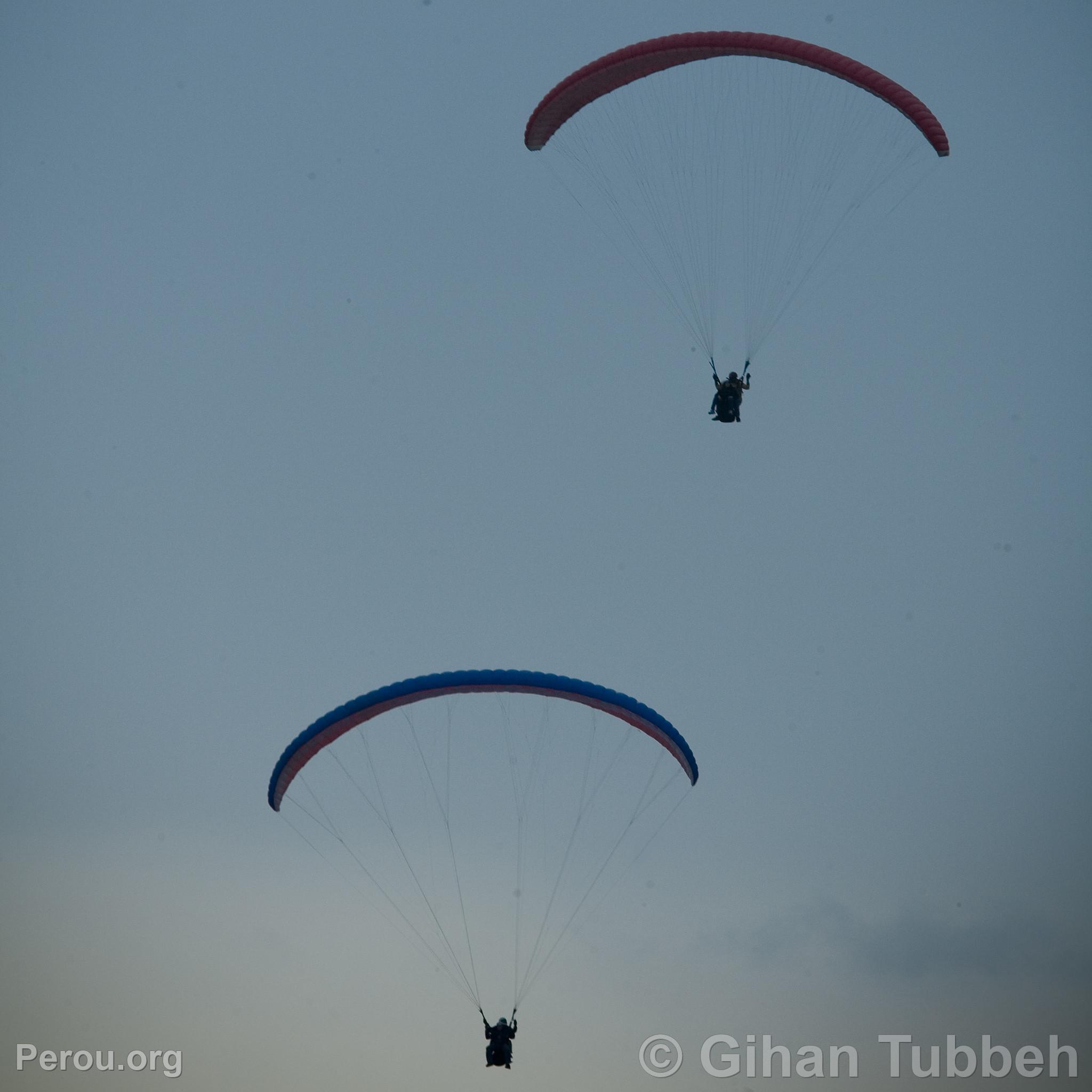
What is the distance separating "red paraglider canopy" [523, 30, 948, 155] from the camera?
2605cm

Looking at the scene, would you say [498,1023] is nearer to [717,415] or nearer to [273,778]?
[273,778]

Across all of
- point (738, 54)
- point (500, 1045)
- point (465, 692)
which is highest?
point (738, 54)

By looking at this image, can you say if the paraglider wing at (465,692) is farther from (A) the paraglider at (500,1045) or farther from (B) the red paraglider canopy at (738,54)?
(B) the red paraglider canopy at (738,54)

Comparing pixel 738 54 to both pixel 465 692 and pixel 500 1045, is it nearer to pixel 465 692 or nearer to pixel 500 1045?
pixel 465 692

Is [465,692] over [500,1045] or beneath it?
over

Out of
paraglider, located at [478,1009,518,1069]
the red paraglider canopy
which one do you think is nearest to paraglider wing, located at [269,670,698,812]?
paraglider, located at [478,1009,518,1069]

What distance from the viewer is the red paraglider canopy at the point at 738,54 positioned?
26.0 m

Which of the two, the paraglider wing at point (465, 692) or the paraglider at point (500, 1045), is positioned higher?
the paraglider wing at point (465, 692)

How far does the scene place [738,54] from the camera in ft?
86.9

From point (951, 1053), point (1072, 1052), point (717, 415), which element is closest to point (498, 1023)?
point (717, 415)

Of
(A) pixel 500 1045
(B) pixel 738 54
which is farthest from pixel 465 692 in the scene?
(B) pixel 738 54

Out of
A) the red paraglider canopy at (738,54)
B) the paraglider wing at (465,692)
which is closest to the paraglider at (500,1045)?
the paraglider wing at (465,692)

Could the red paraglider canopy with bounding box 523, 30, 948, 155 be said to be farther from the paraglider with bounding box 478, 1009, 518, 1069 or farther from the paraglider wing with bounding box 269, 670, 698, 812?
the paraglider with bounding box 478, 1009, 518, 1069

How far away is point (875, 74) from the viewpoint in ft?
86.2
